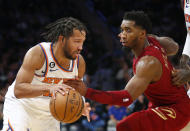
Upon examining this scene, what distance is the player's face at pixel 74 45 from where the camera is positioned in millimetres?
3656

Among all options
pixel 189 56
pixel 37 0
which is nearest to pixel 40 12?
pixel 37 0

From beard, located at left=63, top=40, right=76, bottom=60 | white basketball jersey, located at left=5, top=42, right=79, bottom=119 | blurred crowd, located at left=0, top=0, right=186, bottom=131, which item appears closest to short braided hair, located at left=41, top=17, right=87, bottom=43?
beard, located at left=63, top=40, right=76, bottom=60

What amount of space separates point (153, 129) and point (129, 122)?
0.27 meters

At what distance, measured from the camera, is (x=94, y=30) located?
36.5 feet

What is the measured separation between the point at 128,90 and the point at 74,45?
88 centimetres

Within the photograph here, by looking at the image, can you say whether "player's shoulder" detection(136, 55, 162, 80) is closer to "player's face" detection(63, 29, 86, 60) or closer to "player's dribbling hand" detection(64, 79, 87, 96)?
"player's dribbling hand" detection(64, 79, 87, 96)

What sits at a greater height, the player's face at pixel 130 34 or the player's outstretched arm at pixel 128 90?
the player's face at pixel 130 34

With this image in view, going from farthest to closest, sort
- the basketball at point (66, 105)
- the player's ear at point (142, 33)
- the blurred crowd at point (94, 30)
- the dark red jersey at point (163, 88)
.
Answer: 1. the blurred crowd at point (94, 30)
2. the player's ear at point (142, 33)
3. the dark red jersey at point (163, 88)
4. the basketball at point (66, 105)

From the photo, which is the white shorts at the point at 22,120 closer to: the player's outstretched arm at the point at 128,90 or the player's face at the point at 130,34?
the player's outstretched arm at the point at 128,90

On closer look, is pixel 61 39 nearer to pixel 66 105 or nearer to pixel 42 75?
pixel 42 75

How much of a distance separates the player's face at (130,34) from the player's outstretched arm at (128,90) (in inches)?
15.5

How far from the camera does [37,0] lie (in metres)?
13.2

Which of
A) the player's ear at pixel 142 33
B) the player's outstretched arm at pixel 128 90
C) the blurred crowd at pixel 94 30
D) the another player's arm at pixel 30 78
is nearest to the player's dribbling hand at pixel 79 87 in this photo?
the player's outstretched arm at pixel 128 90

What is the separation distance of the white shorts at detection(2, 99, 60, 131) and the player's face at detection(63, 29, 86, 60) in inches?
31.9
